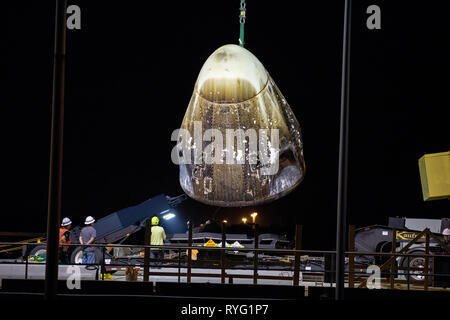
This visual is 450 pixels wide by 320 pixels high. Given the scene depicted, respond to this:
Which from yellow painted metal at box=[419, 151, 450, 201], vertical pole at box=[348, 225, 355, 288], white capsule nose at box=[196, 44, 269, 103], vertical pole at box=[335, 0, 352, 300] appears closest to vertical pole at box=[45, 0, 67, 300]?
vertical pole at box=[335, 0, 352, 300]

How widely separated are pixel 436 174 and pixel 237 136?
3588 millimetres

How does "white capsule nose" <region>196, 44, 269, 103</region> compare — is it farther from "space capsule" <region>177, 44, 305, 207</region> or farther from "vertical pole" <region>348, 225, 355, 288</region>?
"vertical pole" <region>348, 225, 355, 288</region>

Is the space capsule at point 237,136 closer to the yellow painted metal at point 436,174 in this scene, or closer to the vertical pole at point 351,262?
the vertical pole at point 351,262

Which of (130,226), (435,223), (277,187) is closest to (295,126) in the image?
(277,187)

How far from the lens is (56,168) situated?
4.88 m

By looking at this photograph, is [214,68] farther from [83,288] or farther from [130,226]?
[130,226]

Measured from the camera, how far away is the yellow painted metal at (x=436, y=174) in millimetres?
8320

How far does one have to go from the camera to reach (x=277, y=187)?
10.9 m

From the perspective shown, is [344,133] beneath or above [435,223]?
above

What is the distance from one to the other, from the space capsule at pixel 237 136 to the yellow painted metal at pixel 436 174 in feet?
8.83

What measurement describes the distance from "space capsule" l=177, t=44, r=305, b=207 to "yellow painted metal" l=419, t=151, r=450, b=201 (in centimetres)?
269

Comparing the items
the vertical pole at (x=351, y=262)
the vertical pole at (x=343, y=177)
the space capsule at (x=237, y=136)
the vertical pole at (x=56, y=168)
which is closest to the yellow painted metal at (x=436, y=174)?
the vertical pole at (x=351, y=262)
